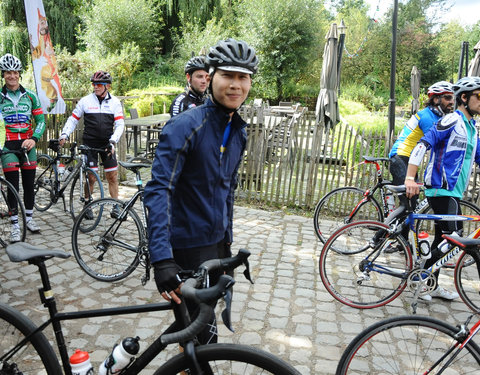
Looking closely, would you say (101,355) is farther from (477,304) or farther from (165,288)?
(477,304)

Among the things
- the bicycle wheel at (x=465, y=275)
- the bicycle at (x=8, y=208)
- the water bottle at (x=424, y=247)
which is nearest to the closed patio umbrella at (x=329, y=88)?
the bicycle wheel at (x=465, y=275)

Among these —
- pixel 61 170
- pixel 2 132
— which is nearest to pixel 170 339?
pixel 2 132

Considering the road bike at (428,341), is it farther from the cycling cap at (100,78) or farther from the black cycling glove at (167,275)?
the cycling cap at (100,78)

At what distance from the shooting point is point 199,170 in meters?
2.03

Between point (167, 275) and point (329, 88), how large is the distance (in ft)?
31.7

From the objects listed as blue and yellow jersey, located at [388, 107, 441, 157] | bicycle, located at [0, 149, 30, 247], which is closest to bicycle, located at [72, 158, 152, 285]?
bicycle, located at [0, 149, 30, 247]

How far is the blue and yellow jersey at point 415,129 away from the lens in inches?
188

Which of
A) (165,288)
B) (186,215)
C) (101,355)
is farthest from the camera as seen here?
(101,355)

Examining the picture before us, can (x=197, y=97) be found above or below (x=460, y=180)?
above

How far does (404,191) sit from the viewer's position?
3.99 meters

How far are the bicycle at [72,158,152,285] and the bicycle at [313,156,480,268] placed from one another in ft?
8.24

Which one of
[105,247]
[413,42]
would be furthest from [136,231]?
[413,42]

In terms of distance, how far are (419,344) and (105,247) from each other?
10.1 feet

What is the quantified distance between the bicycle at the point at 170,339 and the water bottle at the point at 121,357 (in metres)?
0.04
